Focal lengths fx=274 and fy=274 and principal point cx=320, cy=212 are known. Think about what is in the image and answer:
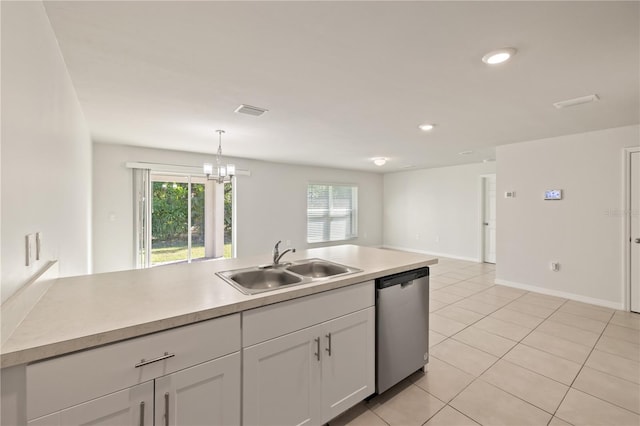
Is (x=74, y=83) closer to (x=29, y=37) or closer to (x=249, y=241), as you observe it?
(x=29, y=37)

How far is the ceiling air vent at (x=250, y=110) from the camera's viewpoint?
2.78m

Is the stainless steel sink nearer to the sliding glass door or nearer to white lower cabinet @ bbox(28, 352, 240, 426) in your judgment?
white lower cabinet @ bbox(28, 352, 240, 426)

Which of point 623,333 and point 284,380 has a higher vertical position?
point 284,380

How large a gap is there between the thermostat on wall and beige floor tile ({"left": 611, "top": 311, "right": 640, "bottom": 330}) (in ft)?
5.25

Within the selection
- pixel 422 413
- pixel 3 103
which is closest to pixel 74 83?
pixel 3 103

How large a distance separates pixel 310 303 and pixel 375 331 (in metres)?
0.64

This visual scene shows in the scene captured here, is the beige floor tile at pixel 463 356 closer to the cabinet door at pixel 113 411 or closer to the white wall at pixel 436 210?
the cabinet door at pixel 113 411

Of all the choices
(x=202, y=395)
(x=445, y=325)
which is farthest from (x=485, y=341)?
(x=202, y=395)

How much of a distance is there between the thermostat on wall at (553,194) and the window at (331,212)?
4639 mm

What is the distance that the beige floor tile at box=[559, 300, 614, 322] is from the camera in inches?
132

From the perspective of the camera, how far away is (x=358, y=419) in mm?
1770

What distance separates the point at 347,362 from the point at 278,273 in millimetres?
737

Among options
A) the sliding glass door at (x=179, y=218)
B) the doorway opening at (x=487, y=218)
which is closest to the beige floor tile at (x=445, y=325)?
the doorway opening at (x=487, y=218)

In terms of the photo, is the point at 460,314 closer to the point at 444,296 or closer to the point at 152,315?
the point at 444,296
